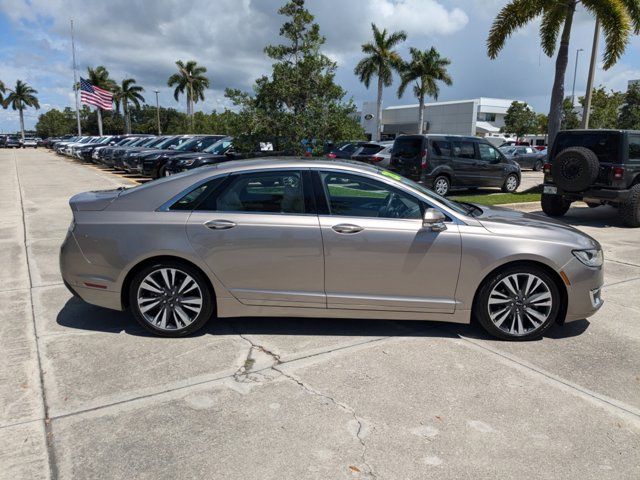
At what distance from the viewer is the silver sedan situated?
408 centimetres

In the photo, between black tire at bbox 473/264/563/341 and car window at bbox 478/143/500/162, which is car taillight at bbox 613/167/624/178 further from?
black tire at bbox 473/264/563/341

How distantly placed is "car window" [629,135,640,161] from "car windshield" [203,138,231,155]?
426 inches

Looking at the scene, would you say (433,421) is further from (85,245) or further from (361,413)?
(85,245)

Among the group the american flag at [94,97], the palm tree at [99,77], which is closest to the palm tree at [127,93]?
the palm tree at [99,77]

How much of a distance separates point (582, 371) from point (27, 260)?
6738mm

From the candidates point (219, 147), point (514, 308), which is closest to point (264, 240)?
point (514, 308)

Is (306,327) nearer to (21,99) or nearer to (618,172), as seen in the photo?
(618,172)

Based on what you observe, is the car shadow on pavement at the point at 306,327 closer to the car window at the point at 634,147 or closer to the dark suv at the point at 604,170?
the dark suv at the point at 604,170

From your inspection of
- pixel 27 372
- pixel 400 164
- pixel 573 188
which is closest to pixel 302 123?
pixel 400 164

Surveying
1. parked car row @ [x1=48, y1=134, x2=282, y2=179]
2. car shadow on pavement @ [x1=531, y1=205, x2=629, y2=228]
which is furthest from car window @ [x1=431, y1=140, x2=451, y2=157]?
parked car row @ [x1=48, y1=134, x2=282, y2=179]

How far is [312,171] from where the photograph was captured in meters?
4.28

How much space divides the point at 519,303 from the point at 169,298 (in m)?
2.95

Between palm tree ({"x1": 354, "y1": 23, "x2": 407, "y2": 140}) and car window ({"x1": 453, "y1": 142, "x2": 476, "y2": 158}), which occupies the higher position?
palm tree ({"x1": 354, "y1": 23, "x2": 407, "y2": 140})

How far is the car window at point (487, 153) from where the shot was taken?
14.9 meters
